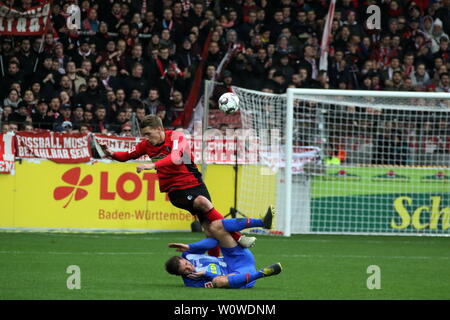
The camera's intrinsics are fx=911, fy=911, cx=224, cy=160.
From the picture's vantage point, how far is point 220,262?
940 centimetres

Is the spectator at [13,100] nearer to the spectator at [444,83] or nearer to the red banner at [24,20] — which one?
the red banner at [24,20]

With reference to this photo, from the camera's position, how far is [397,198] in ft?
58.2

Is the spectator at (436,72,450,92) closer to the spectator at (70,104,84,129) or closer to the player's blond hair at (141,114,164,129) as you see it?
the spectator at (70,104,84,129)

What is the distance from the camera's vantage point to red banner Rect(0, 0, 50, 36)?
1872 centimetres

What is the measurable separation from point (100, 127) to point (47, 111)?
106 cm

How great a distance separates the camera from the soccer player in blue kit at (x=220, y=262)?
905 cm

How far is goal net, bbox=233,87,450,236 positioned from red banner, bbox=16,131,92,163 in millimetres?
3036

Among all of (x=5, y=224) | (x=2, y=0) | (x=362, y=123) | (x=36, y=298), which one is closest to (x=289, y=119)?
(x=362, y=123)

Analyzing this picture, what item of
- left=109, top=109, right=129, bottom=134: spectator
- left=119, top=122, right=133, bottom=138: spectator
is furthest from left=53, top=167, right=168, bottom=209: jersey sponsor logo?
left=109, top=109, right=129, bottom=134: spectator

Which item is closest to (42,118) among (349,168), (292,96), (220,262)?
(292,96)

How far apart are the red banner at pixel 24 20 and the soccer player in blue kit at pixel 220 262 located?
10476 mm

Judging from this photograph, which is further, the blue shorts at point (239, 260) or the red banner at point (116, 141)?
the red banner at point (116, 141)

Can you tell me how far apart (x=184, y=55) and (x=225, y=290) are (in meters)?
11.6

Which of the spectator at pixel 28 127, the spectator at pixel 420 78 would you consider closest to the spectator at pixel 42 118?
the spectator at pixel 28 127
